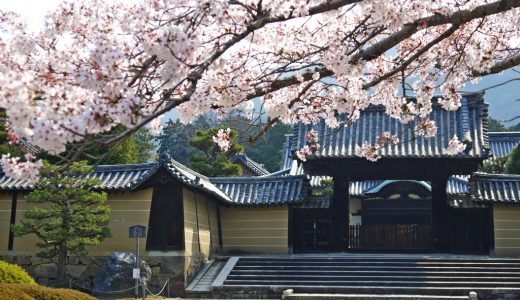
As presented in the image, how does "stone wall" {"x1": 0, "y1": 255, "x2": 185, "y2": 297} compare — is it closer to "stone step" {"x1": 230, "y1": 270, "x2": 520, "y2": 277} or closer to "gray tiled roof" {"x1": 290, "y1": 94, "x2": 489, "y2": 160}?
"stone step" {"x1": 230, "y1": 270, "x2": 520, "y2": 277}

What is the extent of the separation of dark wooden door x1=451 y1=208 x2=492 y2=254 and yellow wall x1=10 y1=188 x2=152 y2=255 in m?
9.56

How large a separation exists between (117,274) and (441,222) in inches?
393

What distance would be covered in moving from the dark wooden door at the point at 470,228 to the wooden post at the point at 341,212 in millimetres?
3330

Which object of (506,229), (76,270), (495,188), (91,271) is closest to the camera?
(91,271)

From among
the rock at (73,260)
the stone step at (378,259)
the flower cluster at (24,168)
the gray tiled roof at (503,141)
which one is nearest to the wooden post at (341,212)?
the stone step at (378,259)

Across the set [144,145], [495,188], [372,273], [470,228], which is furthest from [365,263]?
[144,145]

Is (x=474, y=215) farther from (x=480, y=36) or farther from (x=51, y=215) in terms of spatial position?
(x=480, y=36)

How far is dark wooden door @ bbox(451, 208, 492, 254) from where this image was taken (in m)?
22.9

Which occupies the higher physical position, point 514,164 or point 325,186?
point 514,164

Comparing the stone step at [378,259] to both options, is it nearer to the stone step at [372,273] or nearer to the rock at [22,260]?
the stone step at [372,273]

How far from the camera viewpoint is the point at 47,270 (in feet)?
67.8

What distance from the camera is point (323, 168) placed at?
23.3 meters

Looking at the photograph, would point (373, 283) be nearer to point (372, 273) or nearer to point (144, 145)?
point (372, 273)

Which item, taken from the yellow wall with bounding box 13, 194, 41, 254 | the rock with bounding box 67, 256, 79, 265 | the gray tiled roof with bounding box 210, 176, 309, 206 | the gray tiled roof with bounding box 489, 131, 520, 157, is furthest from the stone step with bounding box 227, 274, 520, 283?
the gray tiled roof with bounding box 489, 131, 520, 157
